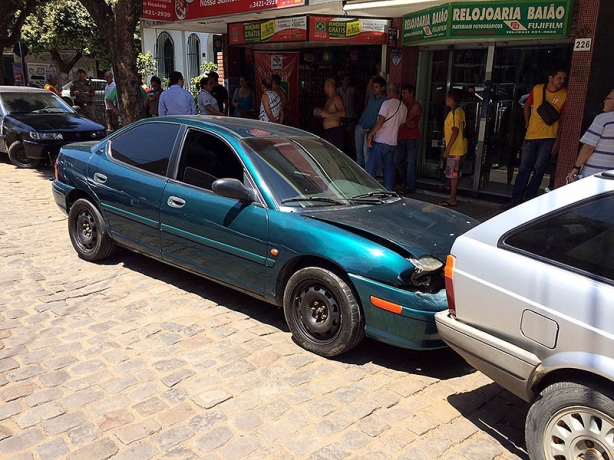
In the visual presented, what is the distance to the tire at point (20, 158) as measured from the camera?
1208cm

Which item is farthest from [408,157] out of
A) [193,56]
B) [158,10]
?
[193,56]

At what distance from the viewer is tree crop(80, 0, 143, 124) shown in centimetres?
1035

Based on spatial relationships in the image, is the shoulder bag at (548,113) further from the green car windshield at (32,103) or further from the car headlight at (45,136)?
the green car windshield at (32,103)

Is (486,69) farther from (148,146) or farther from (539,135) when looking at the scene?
(148,146)

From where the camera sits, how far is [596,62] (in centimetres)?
745

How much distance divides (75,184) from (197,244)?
1997mm

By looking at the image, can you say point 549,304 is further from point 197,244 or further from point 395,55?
point 395,55

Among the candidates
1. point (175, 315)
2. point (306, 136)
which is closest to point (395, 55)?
point (306, 136)

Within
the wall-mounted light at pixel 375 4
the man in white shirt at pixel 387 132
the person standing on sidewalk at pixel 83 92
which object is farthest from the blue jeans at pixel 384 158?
the person standing on sidewalk at pixel 83 92

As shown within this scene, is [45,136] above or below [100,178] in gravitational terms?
below

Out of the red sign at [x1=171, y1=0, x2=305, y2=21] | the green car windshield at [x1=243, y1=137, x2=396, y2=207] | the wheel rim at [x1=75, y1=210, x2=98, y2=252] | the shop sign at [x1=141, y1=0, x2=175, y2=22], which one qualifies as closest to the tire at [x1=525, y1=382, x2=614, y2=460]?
the green car windshield at [x1=243, y1=137, x2=396, y2=207]

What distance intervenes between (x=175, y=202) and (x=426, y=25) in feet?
17.6

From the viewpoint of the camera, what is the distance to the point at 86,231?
19.5ft

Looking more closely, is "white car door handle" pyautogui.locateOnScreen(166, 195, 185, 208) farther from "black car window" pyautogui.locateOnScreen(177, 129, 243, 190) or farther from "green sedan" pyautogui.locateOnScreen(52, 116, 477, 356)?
"black car window" pyautogui.locateOnScreen(177, 129, 243, 190)
